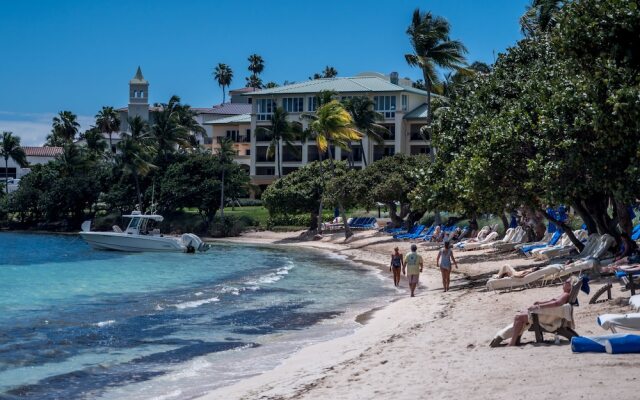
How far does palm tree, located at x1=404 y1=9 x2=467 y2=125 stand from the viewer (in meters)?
49.7

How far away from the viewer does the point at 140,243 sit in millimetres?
50688

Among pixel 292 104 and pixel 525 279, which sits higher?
pixel 292 104

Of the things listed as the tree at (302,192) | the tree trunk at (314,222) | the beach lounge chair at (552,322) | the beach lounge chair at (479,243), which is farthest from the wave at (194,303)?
the tree trunk at (314,222)

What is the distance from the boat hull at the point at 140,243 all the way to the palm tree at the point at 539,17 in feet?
77.0

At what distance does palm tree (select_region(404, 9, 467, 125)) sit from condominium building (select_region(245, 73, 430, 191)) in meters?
30.9

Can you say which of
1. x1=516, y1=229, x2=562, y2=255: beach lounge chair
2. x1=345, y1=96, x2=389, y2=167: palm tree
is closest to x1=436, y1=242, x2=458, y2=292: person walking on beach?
x1=516, y1=229, x2=562, y2=255: beach lounge chair

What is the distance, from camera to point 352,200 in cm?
5672

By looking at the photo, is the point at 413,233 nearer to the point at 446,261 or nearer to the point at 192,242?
the point at 192,242

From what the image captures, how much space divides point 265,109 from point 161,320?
227 feet

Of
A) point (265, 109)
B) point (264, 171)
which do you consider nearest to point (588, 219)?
point (264, 171)

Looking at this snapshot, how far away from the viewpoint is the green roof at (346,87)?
84062 mm

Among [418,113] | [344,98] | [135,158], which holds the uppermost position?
[344,98]

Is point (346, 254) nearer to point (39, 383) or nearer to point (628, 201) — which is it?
A: point (628, 201)

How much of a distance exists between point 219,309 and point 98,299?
18.4 feet
